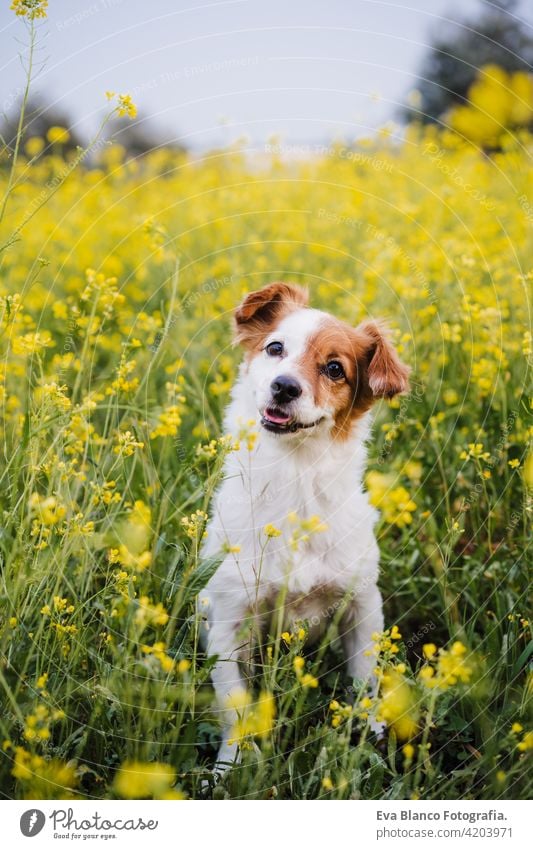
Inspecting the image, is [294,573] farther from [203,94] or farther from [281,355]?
[203,94]

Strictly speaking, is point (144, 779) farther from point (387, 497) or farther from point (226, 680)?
point (387, 497)

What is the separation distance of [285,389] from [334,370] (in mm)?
319

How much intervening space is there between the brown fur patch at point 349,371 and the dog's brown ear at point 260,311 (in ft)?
0.86

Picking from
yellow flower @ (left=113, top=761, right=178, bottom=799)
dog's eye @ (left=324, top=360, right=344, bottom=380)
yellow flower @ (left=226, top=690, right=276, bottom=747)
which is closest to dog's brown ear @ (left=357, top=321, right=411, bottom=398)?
dog's eye @ (left=324, top=360, right=344, bottom=380)

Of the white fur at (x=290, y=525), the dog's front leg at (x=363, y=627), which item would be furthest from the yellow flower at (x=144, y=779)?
the dog's front leg at (x=363, y=627)

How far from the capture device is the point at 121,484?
118 inches

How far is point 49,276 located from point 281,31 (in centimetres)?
284

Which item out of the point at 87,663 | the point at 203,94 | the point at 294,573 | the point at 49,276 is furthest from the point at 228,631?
the point at 49,276

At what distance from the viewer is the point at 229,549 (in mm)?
2074

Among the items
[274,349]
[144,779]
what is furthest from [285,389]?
[144,779]

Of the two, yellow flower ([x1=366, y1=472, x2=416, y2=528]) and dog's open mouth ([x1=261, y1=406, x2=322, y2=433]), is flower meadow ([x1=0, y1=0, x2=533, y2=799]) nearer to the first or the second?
yellow flower ([x1=366, y1=472, x2=416, y2=528])

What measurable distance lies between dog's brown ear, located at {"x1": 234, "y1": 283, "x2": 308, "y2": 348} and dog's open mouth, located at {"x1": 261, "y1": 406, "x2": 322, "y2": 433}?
0.44 metres

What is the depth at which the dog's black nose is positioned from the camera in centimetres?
252
